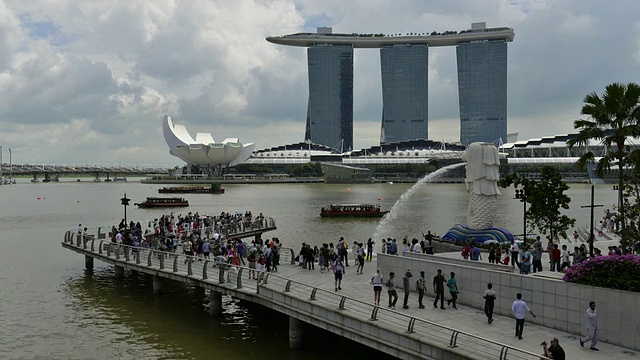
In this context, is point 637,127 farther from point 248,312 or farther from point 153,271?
point 153,271

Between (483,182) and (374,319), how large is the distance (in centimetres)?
1513

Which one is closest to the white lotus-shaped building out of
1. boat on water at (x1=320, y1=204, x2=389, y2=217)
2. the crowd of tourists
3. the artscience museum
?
the artscience museum

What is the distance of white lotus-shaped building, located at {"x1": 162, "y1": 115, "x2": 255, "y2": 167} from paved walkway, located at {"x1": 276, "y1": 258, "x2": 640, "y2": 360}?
155 metres

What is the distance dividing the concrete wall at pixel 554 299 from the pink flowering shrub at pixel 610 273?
0.48 feet

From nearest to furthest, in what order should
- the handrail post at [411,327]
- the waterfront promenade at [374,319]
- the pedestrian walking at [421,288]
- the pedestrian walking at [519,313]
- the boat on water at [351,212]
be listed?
the waterfront promenade at [374,319], the pedestrian walking at [519,313], the handrail post at [411,327], the pedestrian walking at [421,288], the boat on water at [351,212]

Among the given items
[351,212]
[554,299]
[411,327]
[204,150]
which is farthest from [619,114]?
[204,150]

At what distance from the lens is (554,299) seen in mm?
14320

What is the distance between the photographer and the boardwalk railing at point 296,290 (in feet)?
41.2

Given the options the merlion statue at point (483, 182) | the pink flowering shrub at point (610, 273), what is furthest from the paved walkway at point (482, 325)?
the merlion statue at point (483, 182)

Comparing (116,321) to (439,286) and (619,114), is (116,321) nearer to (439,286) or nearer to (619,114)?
(439,286)

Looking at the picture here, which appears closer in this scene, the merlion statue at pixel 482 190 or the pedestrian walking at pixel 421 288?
the pedestrian walking at pixel 421 288

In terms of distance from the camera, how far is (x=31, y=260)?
34.9 m

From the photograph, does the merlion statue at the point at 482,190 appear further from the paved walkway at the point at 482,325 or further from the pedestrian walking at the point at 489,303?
the pedestrian walking at the point at 489,303

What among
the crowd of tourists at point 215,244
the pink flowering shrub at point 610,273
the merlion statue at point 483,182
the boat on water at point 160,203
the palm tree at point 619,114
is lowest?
the boat on water at point 160,203
